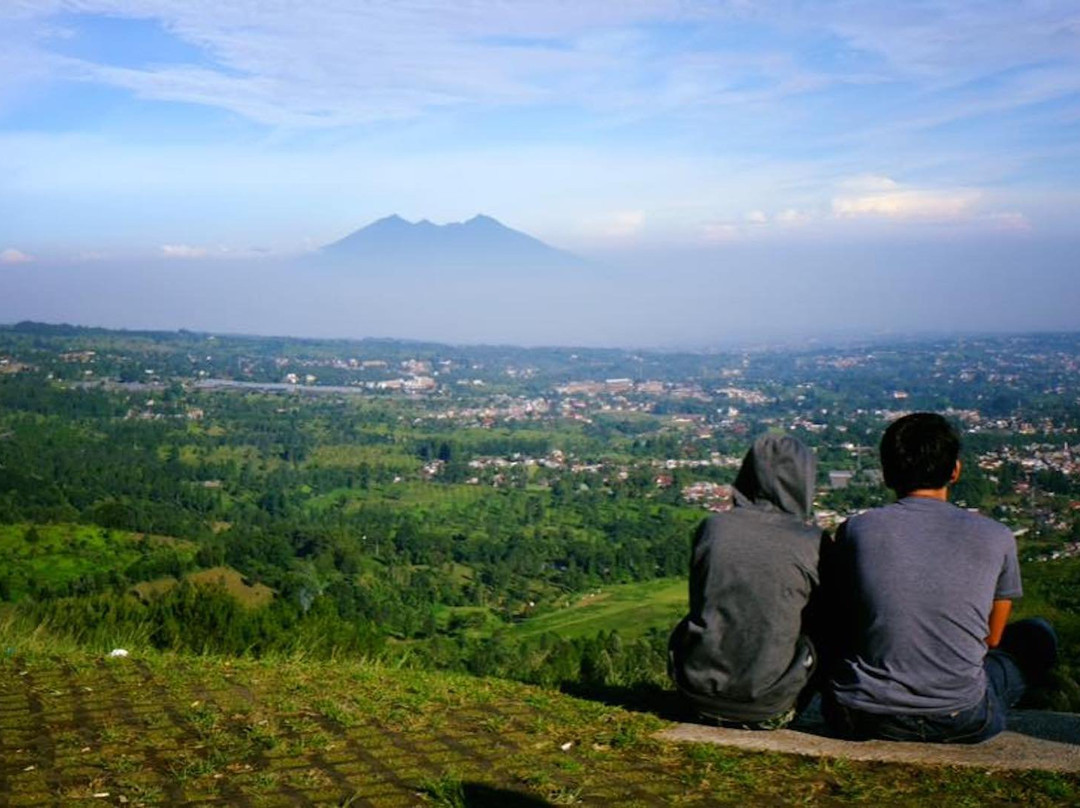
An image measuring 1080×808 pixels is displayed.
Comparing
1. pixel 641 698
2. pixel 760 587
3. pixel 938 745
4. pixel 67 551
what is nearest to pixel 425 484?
pixel 67 551

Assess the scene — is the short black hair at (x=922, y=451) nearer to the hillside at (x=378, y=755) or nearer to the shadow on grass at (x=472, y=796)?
the hillside at (x=378, y=755)

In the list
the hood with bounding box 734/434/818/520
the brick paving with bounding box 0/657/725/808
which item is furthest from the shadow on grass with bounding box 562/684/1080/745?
the hood with bounding box 734/434/818/520

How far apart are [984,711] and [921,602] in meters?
0.50

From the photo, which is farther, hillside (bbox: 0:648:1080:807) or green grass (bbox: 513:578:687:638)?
green grass (bbox: 513:578:687:638)

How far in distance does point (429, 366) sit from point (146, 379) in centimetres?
A: 4165

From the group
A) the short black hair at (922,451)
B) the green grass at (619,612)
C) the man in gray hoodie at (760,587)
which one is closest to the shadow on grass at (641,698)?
the man in gray hoodie at (760,587)

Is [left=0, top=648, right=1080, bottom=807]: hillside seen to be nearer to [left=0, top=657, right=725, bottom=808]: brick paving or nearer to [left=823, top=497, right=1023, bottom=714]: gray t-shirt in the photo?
[left=0, top=657, right=725, bottom=808]: brick paving

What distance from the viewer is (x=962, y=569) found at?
10.8 feet

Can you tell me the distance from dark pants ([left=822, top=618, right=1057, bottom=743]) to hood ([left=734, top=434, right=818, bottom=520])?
716mm

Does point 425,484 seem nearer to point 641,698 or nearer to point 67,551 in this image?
point 67,551

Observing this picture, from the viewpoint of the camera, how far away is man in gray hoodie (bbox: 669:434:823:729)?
353 cm

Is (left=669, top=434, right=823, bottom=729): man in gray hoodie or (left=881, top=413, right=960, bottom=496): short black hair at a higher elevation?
(left=881, top=413, right=960, bottom=496): short black hair

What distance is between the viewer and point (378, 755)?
3.49m

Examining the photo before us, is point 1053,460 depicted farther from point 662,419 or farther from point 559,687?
point 662,419
